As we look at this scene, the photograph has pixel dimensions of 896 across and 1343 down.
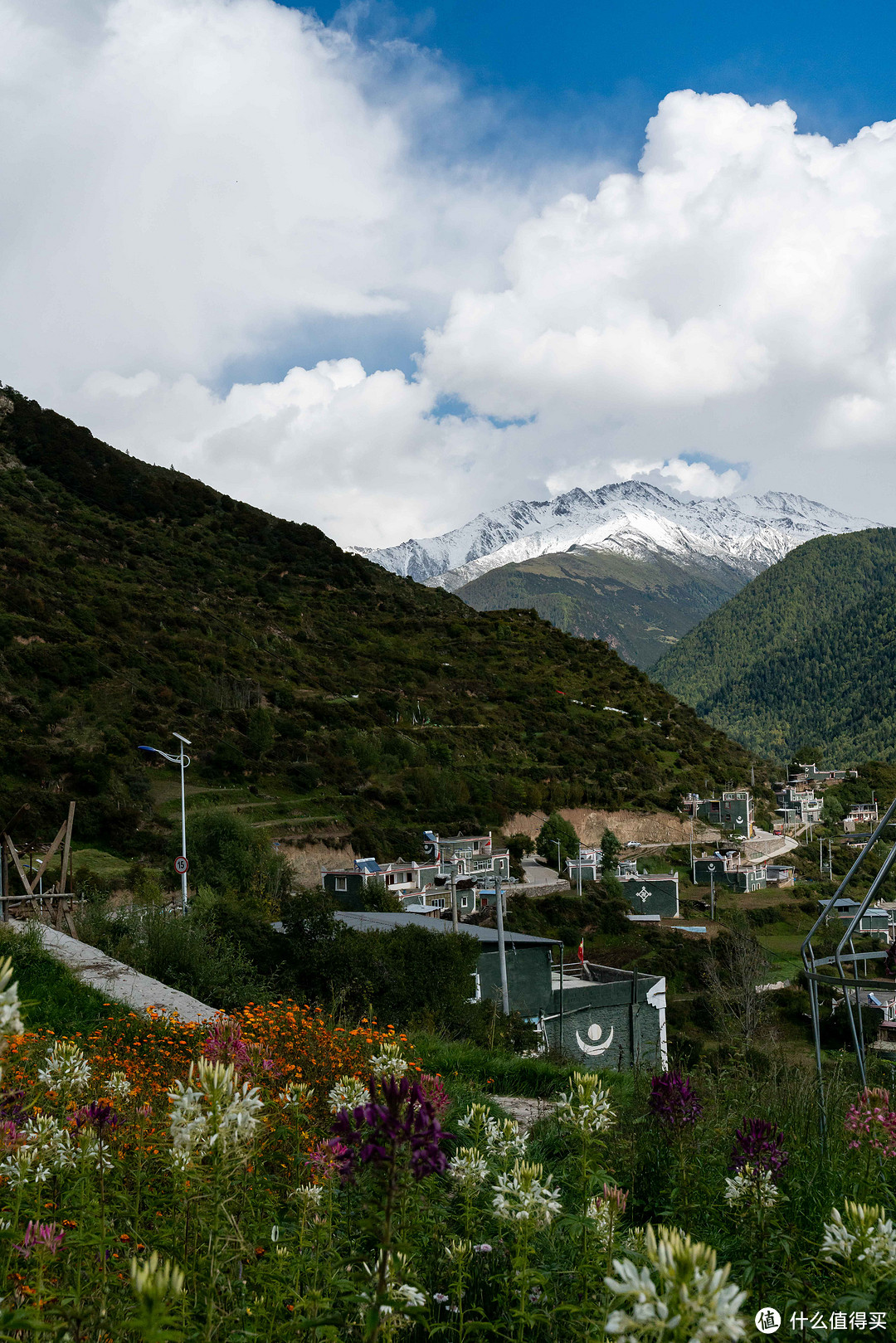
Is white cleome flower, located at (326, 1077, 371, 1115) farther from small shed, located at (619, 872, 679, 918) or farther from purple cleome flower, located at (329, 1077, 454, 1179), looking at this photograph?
small shed, located at (619, 872, 679, 918)

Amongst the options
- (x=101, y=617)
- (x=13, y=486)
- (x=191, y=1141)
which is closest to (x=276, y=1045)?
(x=191, y=1141)

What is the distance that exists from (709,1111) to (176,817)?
31.2 metres

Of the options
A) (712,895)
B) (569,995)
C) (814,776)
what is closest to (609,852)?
(712,895)

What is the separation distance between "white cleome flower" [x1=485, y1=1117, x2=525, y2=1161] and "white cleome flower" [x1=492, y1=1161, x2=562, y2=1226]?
21.1 inches

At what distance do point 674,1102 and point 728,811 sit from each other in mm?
63378

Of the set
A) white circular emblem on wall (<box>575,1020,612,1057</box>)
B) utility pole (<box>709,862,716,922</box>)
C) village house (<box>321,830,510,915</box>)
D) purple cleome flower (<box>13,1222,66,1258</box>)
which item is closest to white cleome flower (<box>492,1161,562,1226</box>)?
purple cleome flower (<box>13,1222,66,1258</box>)

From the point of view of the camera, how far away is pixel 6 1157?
8.26 feet

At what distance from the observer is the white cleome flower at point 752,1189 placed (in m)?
2.58

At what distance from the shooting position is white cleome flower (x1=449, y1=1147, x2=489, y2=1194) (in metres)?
2.65

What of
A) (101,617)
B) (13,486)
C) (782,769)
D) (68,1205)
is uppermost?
(13,486)

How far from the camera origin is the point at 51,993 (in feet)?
25.5

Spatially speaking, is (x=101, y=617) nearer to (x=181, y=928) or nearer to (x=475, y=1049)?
(x=181, y=928)

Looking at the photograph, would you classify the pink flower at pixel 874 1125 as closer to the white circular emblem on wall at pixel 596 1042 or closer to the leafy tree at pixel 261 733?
the white circular emblem on wall at pixel 596 1042

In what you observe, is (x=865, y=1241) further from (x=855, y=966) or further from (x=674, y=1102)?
(x=855, y=966)
